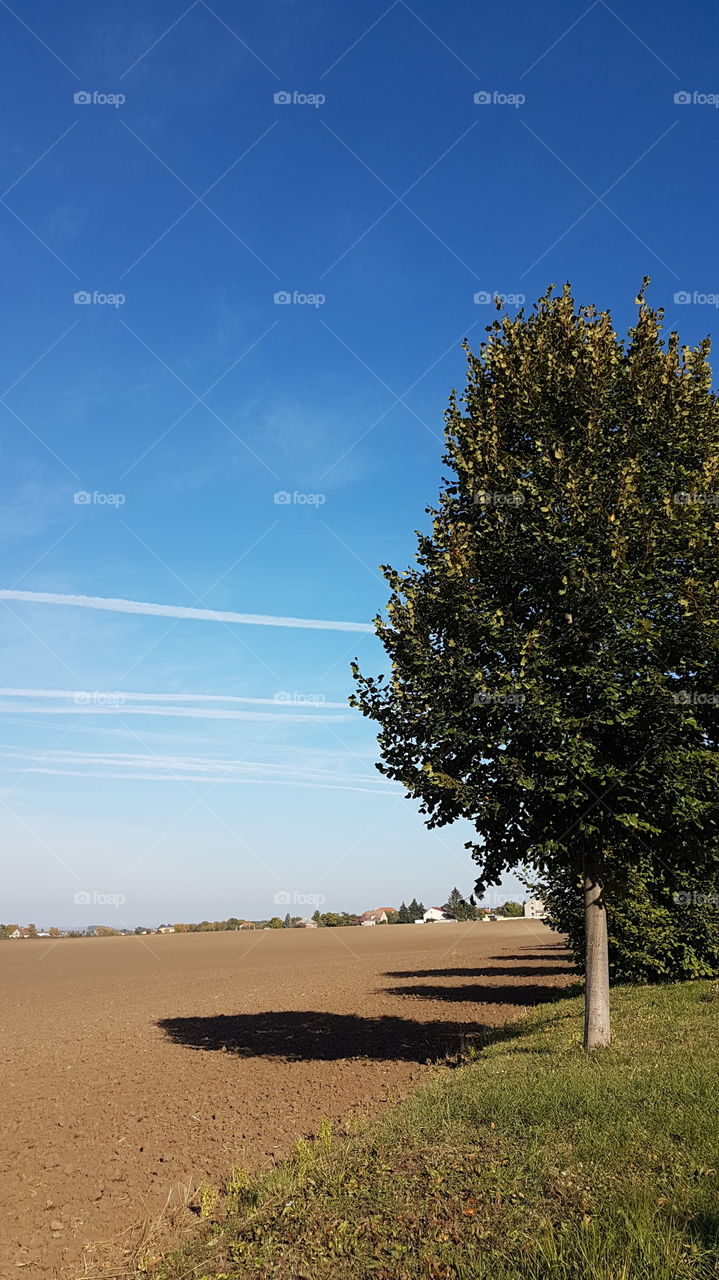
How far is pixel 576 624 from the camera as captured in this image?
52.4ft

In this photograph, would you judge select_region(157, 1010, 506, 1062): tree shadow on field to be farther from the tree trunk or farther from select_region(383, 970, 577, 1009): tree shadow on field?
the tree trunk

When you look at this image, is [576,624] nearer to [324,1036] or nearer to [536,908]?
[324,1036]

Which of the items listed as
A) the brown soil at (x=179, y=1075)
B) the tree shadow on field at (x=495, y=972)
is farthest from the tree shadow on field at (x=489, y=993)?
the tree shadow on field at (x=495, y=972)

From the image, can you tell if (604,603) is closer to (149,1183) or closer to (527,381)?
(527,381)

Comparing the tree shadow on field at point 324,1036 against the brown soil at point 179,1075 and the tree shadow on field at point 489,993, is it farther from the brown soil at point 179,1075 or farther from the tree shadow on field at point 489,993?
the tree shadow on field at point 489,993

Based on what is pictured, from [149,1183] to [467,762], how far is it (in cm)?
967

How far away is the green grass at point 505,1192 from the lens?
6680mm

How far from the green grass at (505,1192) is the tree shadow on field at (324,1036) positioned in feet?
31.9

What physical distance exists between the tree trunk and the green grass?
2460 mm

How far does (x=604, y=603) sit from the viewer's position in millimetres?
15289

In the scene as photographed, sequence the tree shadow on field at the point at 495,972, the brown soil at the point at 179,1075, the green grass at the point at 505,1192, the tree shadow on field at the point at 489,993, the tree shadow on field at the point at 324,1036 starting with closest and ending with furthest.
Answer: the green grass at the point at 505,1192 < the brown soil at the point at 179,1075 < the tree shadow on field at the point at 324,1036 < the tree shadow on field at the point at 489,993 < the tree shadow on field at the point at 495,972

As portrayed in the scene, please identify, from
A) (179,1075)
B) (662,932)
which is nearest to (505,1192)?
(179,1075)

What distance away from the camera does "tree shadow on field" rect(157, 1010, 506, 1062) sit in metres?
22.0

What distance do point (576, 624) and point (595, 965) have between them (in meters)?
7.40
